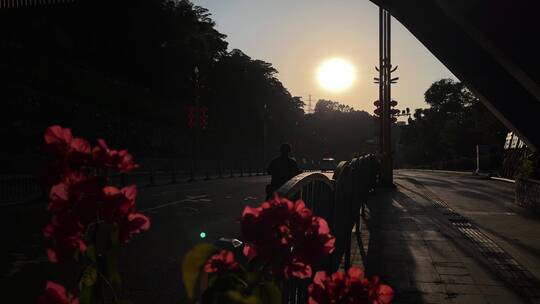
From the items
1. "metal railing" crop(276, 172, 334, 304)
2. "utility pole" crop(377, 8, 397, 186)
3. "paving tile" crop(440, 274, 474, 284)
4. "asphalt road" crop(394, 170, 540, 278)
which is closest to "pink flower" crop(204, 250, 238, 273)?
"metal railing" crop(276, 172, 334, 304)

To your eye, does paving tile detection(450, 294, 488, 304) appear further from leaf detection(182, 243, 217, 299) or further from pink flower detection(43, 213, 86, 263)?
pink flower detection(43, 213, 86, 263)

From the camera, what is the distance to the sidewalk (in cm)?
620

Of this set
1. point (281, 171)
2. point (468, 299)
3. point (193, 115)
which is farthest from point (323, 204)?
point (193, 115)

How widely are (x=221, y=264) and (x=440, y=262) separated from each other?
6891mm

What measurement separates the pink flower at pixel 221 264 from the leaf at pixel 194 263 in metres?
0.03

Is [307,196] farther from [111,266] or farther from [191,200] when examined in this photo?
[191,200]

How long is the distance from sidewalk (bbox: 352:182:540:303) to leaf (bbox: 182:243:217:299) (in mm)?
4527

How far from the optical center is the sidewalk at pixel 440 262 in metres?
6.20

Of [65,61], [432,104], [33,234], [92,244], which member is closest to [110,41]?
[65,61]

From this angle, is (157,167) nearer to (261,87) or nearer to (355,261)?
(355,261)

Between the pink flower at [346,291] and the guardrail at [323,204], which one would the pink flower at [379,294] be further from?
the guardrail at [323,204]

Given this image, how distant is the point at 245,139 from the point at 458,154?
95.3ft

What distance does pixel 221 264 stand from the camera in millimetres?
1688

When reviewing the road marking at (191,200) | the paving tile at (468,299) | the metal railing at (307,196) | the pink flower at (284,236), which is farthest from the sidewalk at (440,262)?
the road marking at (191,200)
